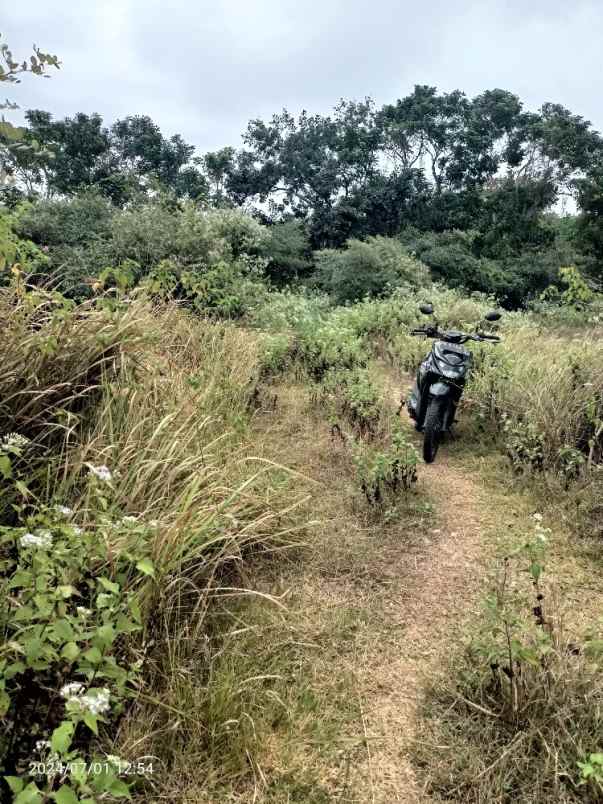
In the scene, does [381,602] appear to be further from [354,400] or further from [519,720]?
[354,400]

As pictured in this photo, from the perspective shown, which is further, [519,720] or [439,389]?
[439,389]

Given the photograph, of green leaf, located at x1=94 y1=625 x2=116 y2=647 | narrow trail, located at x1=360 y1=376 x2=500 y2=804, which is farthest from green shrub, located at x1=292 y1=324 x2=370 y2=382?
green leaf, located at x1=94 y1=625 x2=116 y2=647

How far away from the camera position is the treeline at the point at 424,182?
1686 centimetres

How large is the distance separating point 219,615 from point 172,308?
3213 millimetres

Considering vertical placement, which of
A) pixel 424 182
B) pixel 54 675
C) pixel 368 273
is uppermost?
pixel 424 182

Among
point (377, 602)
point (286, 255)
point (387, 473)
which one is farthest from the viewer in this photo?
point (286, 255)

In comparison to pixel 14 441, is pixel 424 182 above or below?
above

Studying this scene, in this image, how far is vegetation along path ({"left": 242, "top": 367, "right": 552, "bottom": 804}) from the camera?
1.70 m

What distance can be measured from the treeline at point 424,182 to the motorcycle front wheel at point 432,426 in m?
13.2

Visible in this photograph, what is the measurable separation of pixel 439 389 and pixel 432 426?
0.95 ft

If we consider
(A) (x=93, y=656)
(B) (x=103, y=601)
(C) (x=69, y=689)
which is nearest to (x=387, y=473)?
(B) (x=103, y=601)

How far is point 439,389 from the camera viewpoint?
401 cm

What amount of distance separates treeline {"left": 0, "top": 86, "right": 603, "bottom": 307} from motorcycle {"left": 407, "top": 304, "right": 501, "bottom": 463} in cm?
1279

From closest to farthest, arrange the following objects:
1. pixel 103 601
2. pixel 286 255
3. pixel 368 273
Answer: pixel 103 601 → pixel 368 273 → pixel 286 255
